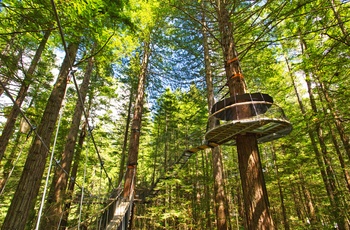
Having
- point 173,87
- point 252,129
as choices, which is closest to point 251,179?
point 252,129

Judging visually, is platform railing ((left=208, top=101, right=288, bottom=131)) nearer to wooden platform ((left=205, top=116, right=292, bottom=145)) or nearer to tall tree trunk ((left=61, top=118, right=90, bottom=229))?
wooden platform ((left=205, top=116, right=292, bottom=145))

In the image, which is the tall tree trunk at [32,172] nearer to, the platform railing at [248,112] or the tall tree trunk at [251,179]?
the platform railing at [248,112]

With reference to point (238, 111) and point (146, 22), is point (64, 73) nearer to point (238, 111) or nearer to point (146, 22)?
point (238, 111)

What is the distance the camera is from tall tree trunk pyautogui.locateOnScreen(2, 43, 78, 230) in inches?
108

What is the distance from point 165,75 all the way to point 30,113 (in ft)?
17.7

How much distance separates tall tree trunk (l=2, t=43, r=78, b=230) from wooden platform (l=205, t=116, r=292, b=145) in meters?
2.44

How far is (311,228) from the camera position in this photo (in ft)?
25.4

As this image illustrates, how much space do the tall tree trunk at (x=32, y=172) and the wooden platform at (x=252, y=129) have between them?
2.44m

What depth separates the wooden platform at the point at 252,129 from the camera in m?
2.64

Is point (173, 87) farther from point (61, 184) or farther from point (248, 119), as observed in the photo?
point (248, 119)

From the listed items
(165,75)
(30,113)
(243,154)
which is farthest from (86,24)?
(165,75)

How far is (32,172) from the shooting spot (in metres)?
3.06

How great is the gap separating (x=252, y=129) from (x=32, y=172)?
3593 mm

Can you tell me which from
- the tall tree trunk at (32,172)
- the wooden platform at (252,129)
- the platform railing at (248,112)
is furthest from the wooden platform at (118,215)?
the platform railing at (248,112)
